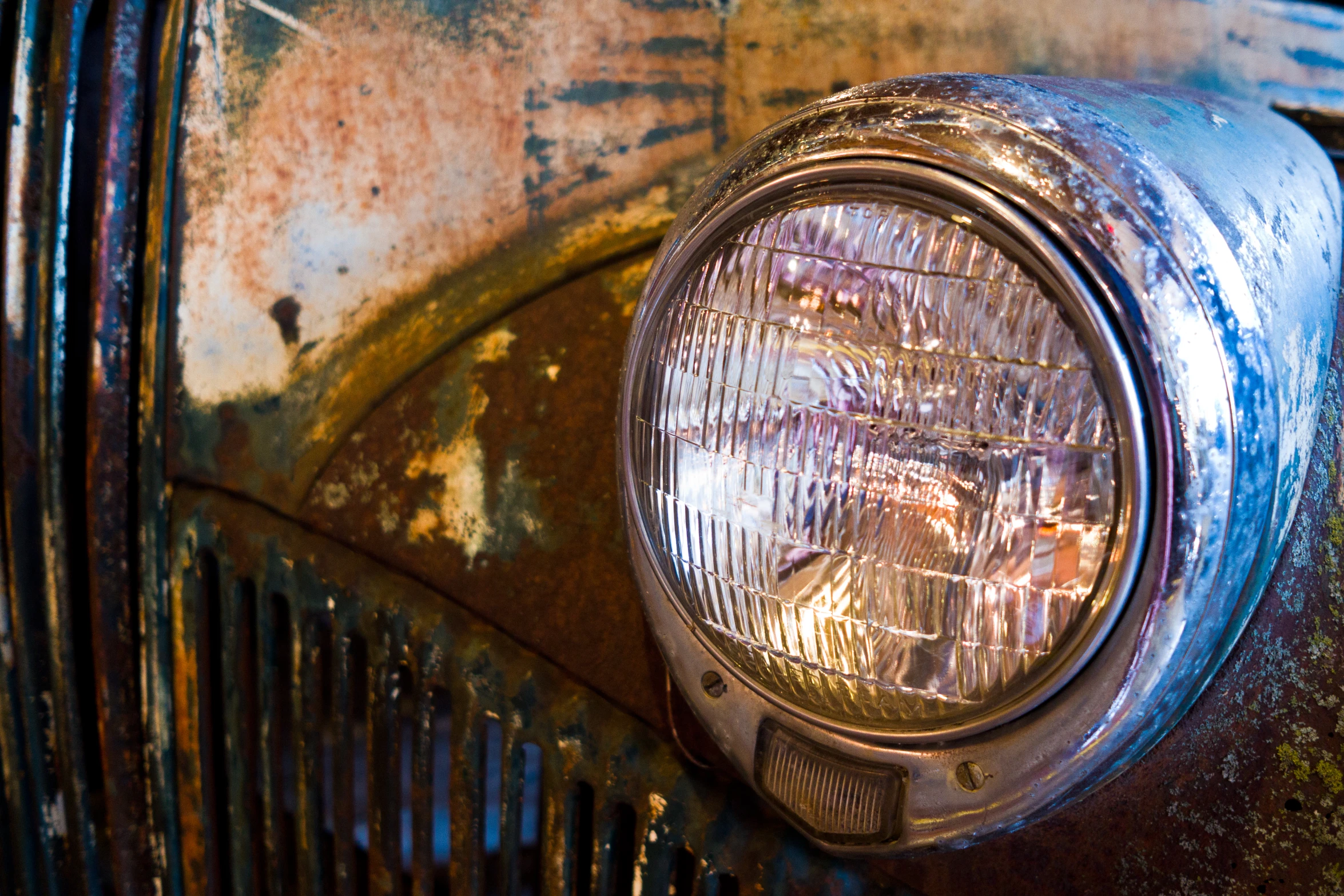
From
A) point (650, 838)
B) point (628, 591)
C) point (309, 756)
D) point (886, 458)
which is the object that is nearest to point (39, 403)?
point (309, 756)

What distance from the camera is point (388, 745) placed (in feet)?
3.04

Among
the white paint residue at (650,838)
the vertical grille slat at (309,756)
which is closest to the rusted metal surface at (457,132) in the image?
the vertical grille slat at (309,756)

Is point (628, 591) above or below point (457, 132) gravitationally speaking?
below

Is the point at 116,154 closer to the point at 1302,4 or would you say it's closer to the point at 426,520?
the point at 426,520

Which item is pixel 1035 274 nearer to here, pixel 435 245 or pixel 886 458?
pixel 886 458

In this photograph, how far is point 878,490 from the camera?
1.69 feet

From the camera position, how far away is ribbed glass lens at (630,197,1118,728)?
48 cm

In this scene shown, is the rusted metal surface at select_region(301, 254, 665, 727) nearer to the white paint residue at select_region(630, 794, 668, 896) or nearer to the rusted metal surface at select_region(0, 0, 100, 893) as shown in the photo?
the white paint residue at select_region(630, 794, 668, 896)

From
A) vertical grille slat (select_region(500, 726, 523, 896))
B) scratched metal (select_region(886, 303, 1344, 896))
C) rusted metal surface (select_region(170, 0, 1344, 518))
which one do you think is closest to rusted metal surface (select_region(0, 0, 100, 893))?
rusted metal surface (select_region(170, 0, 1344, 518))

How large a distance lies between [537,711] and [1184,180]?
0.62m

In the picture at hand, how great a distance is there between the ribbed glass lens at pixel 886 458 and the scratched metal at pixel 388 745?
23 centimetres

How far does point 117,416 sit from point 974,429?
0.91 metres

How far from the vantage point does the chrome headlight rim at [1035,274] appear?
18.0 inches

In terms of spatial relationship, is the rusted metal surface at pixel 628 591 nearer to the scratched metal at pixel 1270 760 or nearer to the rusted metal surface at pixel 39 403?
the scratched metal at pixel 1270 760
